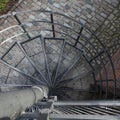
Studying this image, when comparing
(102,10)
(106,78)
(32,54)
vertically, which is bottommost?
(106,78)

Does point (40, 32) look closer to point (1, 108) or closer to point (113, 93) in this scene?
point (113, 93)

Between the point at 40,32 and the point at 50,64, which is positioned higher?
the point at 40,32

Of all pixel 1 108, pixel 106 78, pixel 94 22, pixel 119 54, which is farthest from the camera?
pixel 94 22

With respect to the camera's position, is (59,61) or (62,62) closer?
(59,61)

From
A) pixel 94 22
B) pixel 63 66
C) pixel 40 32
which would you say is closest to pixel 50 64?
pixel 63 66

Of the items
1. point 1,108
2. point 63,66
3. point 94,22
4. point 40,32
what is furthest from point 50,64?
point 1,108

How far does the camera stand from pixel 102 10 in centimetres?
790

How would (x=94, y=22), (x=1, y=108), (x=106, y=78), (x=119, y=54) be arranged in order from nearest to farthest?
(x=1, y=108), (x=106, y=78), (x=119, y=54), (x=94, y=22)

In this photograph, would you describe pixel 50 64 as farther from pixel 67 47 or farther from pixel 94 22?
pixel 94 22

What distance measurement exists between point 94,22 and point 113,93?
182 cm

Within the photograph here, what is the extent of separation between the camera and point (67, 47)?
7797 mm

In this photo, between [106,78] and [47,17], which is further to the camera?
[47,17]

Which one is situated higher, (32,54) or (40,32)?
(40,32)

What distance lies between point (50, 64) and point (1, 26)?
4.79ft
